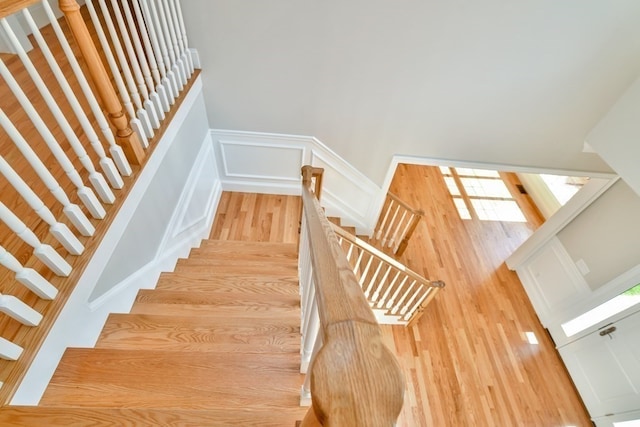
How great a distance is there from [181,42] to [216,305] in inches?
76.7

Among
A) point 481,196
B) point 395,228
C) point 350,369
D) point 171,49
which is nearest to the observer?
point 350,369

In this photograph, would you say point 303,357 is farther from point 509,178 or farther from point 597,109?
point 509,178

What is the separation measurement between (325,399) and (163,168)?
2.06 m

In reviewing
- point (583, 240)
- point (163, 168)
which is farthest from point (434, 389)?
point (163, 168)

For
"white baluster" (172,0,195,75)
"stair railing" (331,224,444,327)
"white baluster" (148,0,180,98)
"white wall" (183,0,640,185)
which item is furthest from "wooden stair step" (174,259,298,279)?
"white baluster" (172,0,195,75)

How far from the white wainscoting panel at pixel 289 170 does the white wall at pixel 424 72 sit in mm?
128

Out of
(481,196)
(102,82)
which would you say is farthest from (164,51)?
(481,196)

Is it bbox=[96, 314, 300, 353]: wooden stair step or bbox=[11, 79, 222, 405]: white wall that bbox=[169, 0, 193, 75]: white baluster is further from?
bbox=[96, 314, 300, 353]: wooden stair step

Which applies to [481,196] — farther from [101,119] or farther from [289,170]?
[101,119]

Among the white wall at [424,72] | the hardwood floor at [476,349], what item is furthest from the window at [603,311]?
the white wall at [424,72]

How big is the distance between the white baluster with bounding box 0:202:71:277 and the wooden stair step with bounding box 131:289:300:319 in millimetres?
580

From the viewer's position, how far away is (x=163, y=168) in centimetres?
205

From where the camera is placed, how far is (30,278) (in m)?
1.02

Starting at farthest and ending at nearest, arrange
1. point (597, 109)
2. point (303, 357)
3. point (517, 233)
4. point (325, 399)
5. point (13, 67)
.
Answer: point (517, 233) < point (597, 109) < point (13, 67) < point (303, 357) < point (325, 399)
